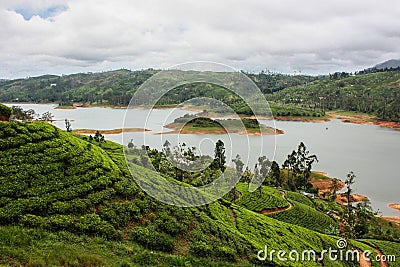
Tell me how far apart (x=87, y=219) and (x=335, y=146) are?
68.8 m

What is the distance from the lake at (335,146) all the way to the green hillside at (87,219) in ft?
43.5

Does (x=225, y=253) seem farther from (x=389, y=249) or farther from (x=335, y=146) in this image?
(x=335, y=146)

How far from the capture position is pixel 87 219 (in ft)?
37.3

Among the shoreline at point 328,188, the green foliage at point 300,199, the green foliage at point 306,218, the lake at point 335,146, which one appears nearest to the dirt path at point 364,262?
the green foliage at point 306,218

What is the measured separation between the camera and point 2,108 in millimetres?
14805

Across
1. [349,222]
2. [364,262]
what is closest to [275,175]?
[349,222]

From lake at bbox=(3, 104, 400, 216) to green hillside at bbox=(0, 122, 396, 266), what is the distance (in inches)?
522

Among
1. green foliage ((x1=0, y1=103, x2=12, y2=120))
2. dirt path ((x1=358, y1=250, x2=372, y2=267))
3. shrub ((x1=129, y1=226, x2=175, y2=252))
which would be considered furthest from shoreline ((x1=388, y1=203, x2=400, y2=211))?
green foliage ((x1=0, y1=103, x2=12, y2=120))

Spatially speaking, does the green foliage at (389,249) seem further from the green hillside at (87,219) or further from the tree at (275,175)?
the tree at (275,175)

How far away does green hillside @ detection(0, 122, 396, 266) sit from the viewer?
9742 millimetres

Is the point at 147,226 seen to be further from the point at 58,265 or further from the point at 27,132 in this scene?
the point at 27,132

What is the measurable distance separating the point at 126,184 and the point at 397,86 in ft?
524

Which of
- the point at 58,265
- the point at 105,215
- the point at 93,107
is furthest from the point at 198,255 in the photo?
the point at 93,107

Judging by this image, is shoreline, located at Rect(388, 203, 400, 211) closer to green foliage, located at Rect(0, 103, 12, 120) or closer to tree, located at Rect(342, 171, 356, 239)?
tree, located at Rect(342, 171, 356, 239)
